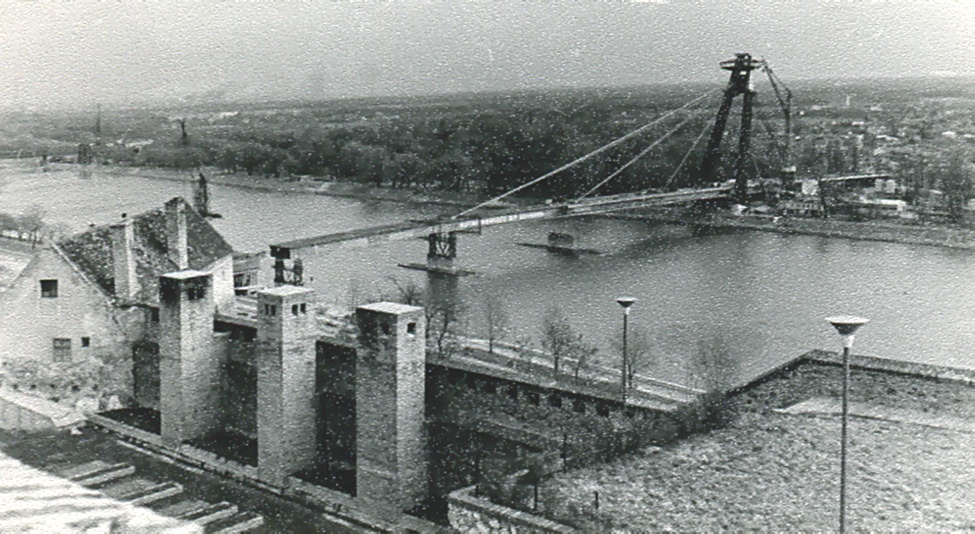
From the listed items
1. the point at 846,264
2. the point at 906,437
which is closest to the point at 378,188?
the point at 846,264

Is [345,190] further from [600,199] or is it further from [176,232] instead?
[176,232]

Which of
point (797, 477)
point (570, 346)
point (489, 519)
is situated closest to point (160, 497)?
point (489, 519)

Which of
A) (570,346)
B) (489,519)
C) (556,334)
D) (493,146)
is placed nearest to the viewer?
(489,519)

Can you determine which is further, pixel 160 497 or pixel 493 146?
pixel 493 146

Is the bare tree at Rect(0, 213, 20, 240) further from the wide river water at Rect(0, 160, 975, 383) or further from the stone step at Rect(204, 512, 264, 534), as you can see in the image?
the stone step at Rect(204, 512, 264, 534)

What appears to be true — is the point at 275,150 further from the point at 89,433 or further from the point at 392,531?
the point at 392,531

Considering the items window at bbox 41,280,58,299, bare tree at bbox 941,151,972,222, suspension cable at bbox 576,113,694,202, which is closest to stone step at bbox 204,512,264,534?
window at bbox 41,280,58,299

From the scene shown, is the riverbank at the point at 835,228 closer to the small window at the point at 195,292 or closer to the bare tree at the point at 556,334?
the bare tree at the point at 556,334
